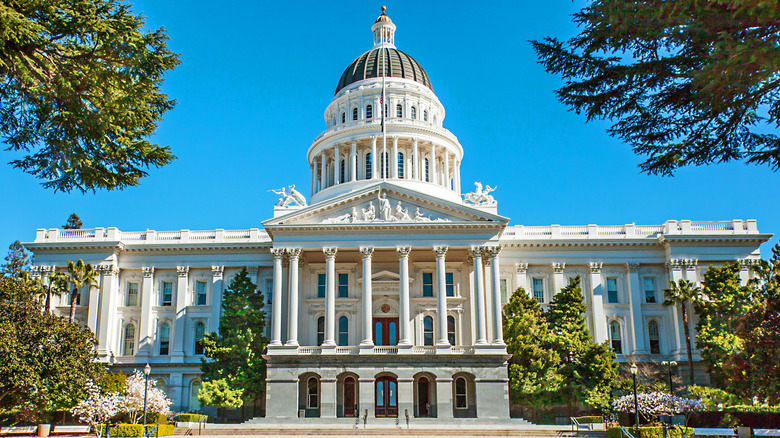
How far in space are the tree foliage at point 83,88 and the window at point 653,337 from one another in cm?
4994

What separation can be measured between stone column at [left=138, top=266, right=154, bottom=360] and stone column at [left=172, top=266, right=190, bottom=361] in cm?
207

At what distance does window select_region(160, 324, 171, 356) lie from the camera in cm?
5917

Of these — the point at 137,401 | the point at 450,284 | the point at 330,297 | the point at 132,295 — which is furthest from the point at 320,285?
the point at 137,401

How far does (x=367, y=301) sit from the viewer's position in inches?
2015

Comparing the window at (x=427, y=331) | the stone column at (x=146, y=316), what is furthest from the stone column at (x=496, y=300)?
the stone column at (x=146, y=316)

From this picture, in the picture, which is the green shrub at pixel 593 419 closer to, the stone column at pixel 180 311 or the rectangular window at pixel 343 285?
the rectangular window at pixel 343 285

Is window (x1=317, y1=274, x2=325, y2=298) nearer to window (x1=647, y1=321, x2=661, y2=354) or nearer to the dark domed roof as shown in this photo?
window (x1=647, y1=321, x2=661, y2=354)

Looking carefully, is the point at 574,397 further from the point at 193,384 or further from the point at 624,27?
the point at 624,27

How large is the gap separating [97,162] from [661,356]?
51.1 meters

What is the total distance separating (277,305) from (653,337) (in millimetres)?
30134

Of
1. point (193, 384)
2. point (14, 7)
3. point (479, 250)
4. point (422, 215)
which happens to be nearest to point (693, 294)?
point (479, 250)

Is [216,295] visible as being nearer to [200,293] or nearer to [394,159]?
[200,293]

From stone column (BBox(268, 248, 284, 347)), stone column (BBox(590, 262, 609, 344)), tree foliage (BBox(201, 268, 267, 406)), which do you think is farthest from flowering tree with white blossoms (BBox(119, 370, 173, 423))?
stone column (BBox(590, 262, 609, 344))

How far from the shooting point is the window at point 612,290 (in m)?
58.9
